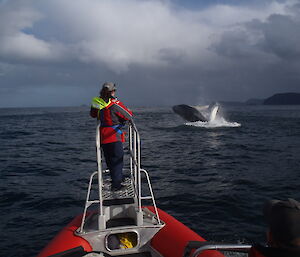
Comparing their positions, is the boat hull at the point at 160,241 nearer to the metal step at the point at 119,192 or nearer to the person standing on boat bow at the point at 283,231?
the metal step at the point at 119,192

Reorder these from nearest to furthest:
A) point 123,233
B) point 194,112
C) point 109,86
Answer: point 123,233 < point 109,86 < point 194,112

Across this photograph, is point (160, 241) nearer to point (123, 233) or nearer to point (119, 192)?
point (123, 233)

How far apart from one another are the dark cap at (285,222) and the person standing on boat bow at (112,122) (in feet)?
11.4

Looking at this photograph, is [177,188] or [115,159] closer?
[115,159]

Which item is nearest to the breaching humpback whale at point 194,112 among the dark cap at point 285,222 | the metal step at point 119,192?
the metal step at point 119,192

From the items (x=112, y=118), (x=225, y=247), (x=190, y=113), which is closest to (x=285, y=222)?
(x=225, y=247)

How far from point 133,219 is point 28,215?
4537mm

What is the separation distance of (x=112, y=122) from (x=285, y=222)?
3.88 m

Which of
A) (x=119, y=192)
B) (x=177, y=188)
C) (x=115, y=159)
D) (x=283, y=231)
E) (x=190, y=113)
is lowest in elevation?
(x=177, y=188)

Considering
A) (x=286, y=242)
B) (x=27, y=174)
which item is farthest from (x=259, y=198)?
(x=27, y=174)

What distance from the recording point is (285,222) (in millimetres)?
2150

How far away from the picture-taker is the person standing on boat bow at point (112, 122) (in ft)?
18.0

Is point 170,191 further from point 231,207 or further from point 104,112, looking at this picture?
point 104,112

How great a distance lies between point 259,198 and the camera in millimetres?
9570
